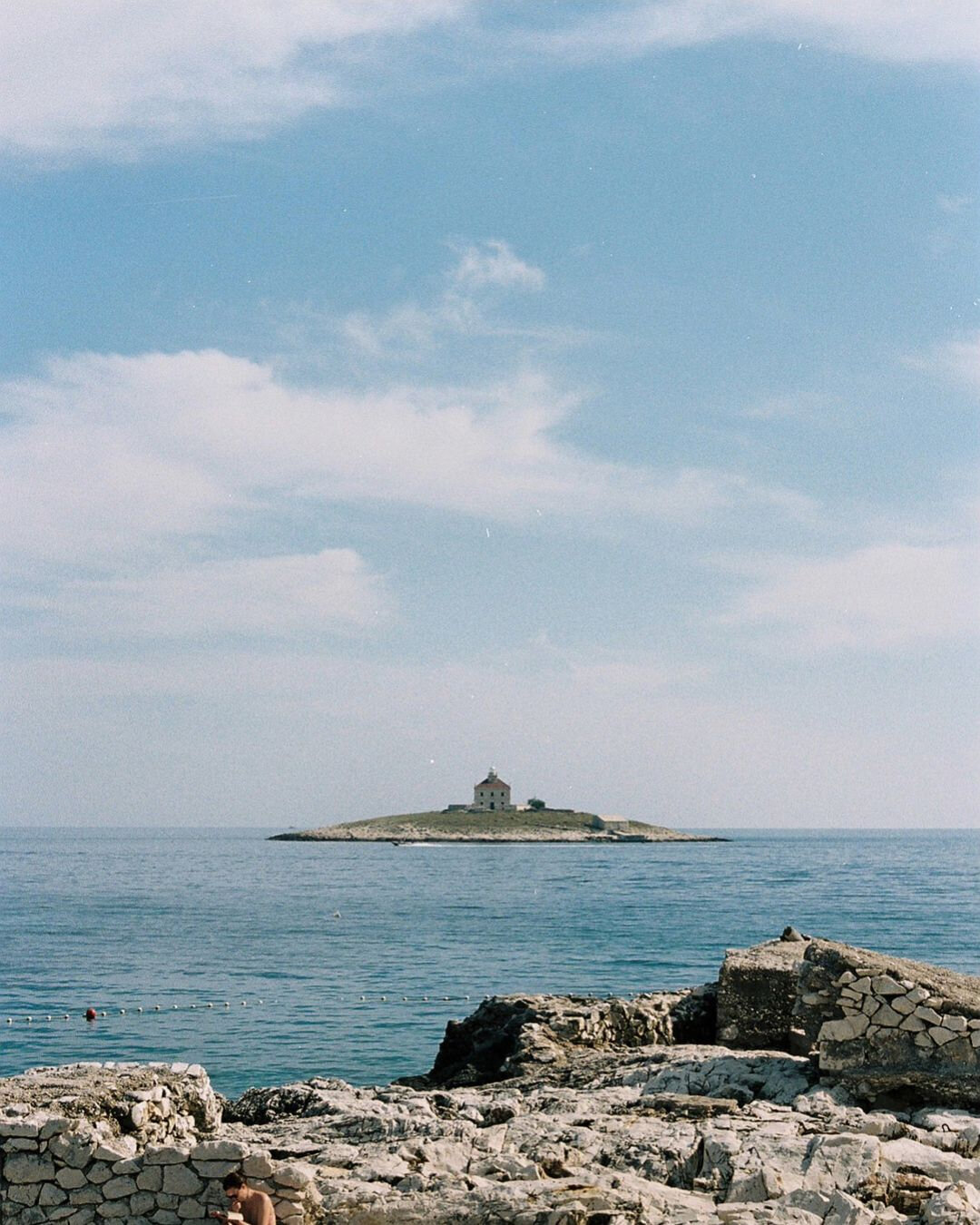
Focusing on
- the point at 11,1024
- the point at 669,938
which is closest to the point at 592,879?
the point at 669,938

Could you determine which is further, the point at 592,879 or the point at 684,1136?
the point at 592,879

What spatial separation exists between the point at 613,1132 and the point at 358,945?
41.8 meters

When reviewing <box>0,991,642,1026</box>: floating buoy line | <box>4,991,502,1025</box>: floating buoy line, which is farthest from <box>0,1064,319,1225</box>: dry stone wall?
<box>4,991,502,1025</box>: floating buoy line

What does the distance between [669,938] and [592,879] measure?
49.0 m

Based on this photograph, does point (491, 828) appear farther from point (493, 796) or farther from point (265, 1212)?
point (265, 1212)

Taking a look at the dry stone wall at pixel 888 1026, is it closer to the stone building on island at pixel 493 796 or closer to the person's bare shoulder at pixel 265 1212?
the person's bare shoulder at pixel 265 1212

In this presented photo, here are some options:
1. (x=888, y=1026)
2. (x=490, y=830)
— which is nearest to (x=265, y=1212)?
(x=888, y=1026)

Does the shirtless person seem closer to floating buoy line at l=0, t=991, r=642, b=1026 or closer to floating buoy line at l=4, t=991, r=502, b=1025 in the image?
floating buoy line at l=0, t=991, r=642, b=1026

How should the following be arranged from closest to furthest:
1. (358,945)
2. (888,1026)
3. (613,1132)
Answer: (613,1132) < (888,1026) < (358,945)

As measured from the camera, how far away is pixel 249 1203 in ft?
28.5

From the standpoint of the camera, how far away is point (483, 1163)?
31.2ft

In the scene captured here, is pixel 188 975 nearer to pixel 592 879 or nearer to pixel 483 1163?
pixel 483 1163

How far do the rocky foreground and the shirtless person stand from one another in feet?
0.54

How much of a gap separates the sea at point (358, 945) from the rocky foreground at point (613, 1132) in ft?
44.5
